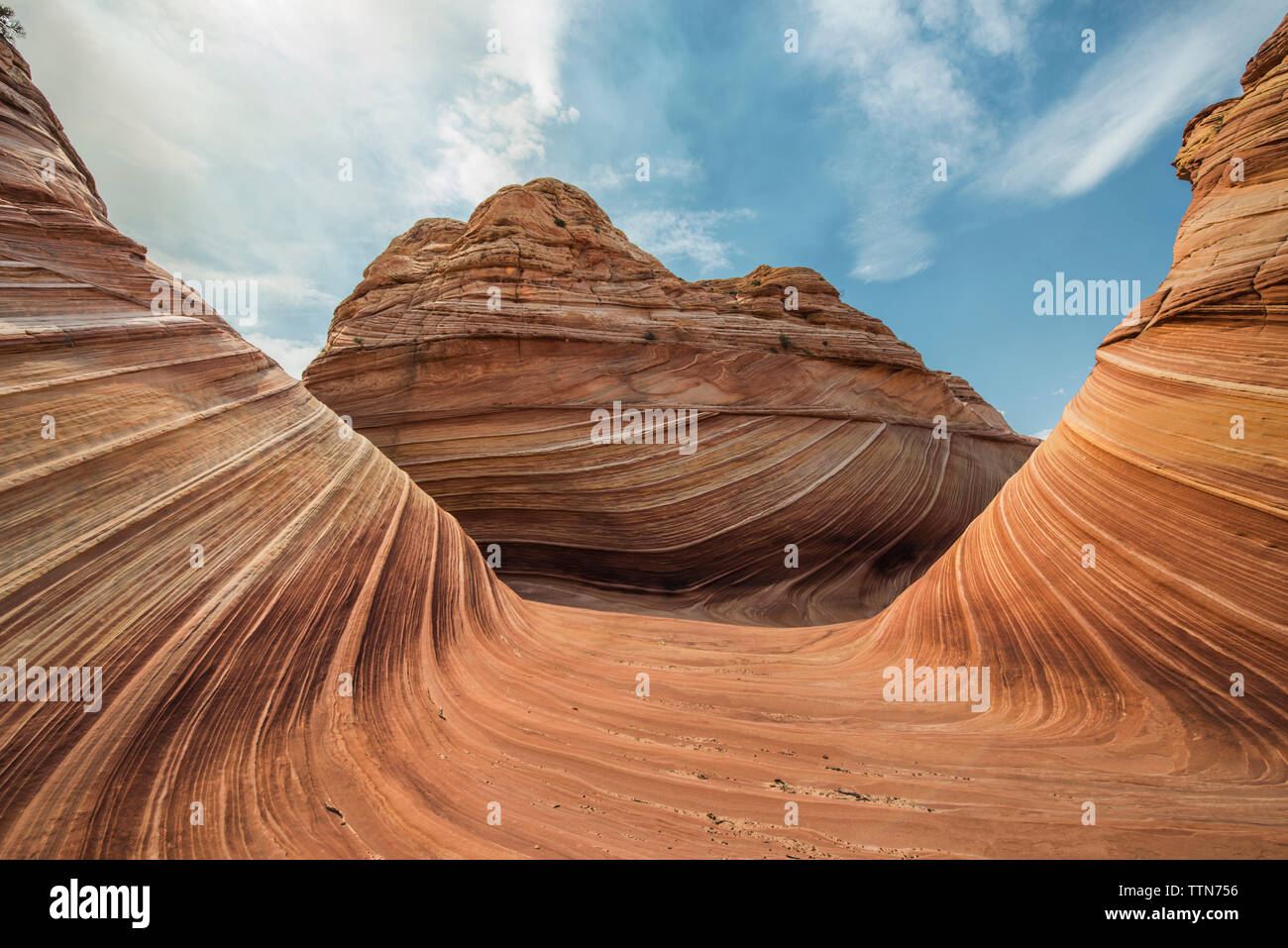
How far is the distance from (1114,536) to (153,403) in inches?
238

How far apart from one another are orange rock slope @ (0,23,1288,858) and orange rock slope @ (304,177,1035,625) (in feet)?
10.4

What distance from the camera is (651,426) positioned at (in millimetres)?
8117

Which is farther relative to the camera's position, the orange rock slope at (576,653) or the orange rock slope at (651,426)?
the orange rock slope at (651,426)

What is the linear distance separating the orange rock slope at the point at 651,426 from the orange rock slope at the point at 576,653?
3169 mm

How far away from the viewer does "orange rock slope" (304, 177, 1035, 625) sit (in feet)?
25.0

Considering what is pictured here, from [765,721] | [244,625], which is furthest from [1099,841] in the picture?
[244,625]

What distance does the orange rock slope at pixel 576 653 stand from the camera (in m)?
2.00

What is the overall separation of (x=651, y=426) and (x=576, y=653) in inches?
175

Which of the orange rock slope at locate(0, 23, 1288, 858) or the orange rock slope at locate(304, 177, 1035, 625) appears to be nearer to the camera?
the orange rock slope at locate(0, 23, 1288, 858)

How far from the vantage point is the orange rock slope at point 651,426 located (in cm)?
761

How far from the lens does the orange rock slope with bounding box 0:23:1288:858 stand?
200 cm

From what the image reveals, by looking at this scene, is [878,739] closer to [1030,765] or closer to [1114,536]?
[1030,765]

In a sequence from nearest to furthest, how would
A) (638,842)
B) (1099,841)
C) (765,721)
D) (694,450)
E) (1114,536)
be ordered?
(1099,841)
(638,842)
(765,721)
(1114,536)
(694,450)

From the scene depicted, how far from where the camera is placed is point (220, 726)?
2277 mm
